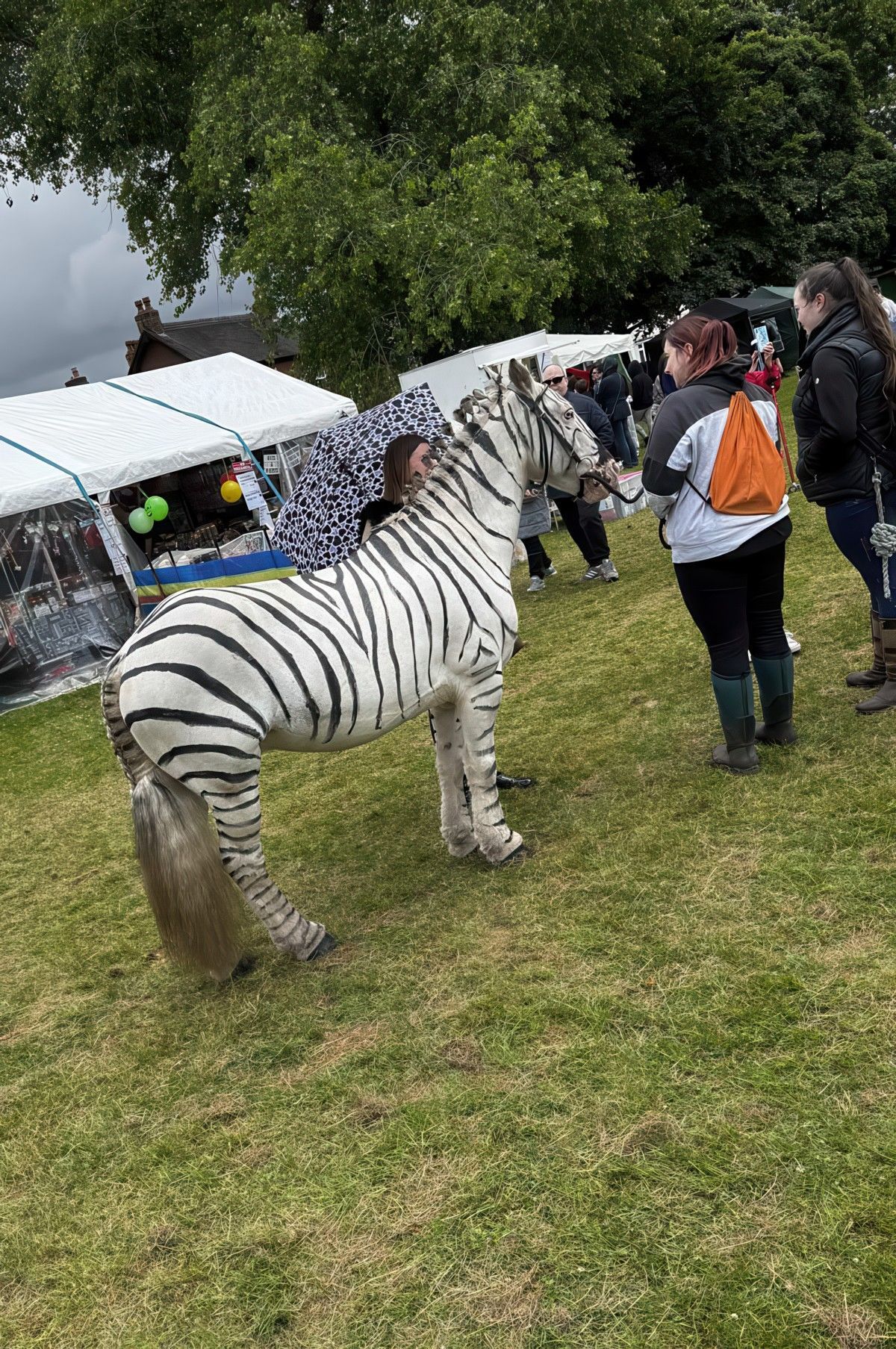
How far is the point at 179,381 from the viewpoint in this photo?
15.6 meters

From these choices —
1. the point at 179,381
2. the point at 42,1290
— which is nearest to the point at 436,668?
the point at 42,1290

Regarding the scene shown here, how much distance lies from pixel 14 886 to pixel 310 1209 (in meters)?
3.95

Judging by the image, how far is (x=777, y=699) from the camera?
15.7ft

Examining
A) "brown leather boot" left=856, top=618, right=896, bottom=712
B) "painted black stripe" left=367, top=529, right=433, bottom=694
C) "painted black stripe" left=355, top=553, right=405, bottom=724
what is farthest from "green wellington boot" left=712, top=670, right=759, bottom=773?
"painted black stripe" left=355, top=553, right=405, bottom=724

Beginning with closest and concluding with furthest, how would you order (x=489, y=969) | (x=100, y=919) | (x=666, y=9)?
(x=489, y=969), (x=100, y=919), (x=666, y=9)

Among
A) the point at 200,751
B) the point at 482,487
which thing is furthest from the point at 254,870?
the point at 482,487

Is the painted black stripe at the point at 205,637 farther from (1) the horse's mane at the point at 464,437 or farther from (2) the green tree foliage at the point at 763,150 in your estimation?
(2) the green tree foliage at the point at 763,150

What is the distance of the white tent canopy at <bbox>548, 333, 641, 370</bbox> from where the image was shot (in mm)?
16953

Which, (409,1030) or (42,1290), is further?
(409,1030)

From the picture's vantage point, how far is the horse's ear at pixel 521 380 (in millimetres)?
4516

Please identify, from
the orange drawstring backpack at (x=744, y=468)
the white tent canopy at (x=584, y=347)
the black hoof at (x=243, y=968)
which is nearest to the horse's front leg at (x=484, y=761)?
the black hoof at (x=243, y=968)

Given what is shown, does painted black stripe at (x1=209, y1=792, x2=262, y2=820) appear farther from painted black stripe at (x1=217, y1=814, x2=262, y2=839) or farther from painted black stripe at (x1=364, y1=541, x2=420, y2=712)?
painted black stripe at (x1=364, y1=541, x2=420, y2=712)

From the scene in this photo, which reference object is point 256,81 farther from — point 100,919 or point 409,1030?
point 409,1030

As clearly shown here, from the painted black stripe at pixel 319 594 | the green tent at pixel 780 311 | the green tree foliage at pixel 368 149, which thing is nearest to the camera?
the painted black stripe at pixel 319 594
